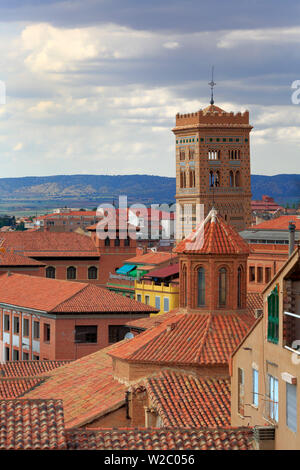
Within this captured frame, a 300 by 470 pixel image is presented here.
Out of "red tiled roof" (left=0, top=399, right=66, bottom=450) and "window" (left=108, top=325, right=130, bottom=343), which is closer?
"red tiled roof" (left=0, top=399, right=66, bottom=450)

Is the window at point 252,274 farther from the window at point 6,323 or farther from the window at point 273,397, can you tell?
the window at point 273,397

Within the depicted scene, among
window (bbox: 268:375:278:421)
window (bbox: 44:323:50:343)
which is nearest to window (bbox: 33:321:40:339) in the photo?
window (bbox: 44:323:50:343)

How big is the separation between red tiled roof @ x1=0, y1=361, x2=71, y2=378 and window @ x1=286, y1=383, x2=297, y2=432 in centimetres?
2902

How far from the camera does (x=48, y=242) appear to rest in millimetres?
132500

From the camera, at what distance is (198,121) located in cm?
14600

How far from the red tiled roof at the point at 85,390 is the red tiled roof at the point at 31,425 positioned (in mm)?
7092

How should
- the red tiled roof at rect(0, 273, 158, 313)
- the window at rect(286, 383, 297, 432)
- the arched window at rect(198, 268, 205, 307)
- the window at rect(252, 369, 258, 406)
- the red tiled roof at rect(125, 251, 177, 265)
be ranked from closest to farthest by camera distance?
the window at rect(286, 383, 297, 432), the window at rect(252, 369, 258, 406), the arched window at rect(198, 268, 205, 307), the red tiled roof at rect(0, 273, 158, 313), the red tiled roof at rect(125, 251, 177, 265)

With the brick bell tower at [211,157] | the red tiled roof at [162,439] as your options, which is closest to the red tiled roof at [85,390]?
the red tiled roof at [162,439]

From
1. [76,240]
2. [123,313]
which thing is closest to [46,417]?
[123,313]

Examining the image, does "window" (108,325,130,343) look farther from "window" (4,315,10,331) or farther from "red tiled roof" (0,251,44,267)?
"red tiled roof" (0,251,44,267)

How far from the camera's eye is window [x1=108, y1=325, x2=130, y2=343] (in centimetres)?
7338

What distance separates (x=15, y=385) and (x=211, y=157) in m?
102

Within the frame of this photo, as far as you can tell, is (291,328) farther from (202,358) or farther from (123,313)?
(123,313)

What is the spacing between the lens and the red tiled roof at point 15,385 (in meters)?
47.3
